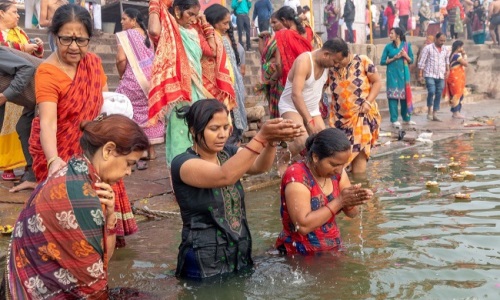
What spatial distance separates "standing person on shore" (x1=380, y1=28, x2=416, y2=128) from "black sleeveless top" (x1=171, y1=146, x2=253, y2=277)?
8976mm

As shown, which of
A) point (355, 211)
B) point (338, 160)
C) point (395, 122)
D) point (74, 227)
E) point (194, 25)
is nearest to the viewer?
point (74, 227)

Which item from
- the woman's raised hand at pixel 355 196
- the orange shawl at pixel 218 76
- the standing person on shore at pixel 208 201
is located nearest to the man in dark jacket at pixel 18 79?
the orange shawl at pixel 218 76

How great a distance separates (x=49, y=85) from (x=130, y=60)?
312cm

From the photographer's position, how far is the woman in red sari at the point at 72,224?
10.2 ft

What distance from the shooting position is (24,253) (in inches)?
124

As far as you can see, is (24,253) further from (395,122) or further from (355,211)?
(395,122)

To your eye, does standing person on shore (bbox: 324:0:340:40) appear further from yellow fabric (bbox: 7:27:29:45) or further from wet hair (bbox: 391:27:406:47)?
yellow fabric (bbox: 7:27:29:45)

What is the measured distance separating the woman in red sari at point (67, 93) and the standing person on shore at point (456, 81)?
1105cm

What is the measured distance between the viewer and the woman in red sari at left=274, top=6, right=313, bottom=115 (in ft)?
27.1

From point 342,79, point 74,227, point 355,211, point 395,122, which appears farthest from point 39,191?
point 395,122

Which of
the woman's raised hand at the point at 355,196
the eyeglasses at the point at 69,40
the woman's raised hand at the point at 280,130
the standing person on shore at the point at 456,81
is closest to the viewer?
the woman's raised hand at the point at 280,130

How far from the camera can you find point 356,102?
7.88m

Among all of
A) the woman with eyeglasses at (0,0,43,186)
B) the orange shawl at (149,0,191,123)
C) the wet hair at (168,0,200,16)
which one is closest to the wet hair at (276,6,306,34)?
the wet hair at (168,0,200,16)

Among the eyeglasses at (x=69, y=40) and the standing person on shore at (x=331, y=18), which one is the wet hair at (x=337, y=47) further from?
the standing person on shore at (x=331, y=18)
